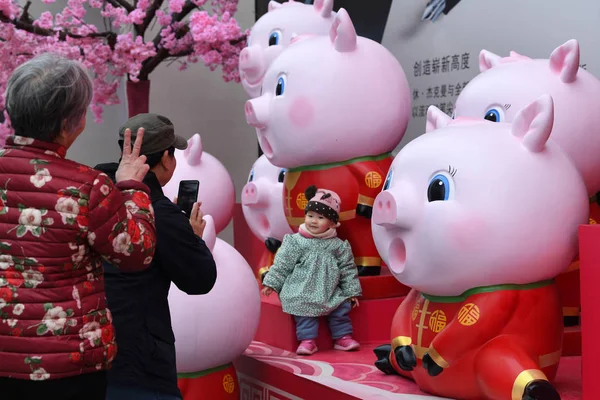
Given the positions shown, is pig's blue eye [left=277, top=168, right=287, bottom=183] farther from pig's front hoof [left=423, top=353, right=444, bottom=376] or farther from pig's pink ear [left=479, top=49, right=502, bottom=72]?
pig's front hoof [left=423, top=353, right=444, bottom=376]

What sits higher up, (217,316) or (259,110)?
(259,110)

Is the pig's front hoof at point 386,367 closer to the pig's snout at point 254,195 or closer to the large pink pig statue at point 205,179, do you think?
the pig's snout at point 254,195

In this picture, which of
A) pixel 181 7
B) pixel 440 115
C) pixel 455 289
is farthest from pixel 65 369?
pixel 181 7

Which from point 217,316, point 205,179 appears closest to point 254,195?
point 205,179

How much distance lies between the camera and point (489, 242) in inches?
107

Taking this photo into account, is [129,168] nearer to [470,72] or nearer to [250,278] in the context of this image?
[250,278]

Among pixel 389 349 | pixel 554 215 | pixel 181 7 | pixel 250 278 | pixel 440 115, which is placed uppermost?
A: pixel 181 7

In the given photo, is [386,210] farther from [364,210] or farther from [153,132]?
[364,210]

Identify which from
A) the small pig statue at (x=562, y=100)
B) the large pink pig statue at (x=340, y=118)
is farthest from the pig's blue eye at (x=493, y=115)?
the large pink pig statue at (x=340, y=118)

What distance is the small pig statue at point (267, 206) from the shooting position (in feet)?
14.6

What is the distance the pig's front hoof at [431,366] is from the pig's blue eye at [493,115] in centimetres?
101

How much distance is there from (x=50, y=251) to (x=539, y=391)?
152cm

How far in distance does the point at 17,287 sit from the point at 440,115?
181 cm

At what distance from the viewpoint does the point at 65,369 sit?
1.92 meters
